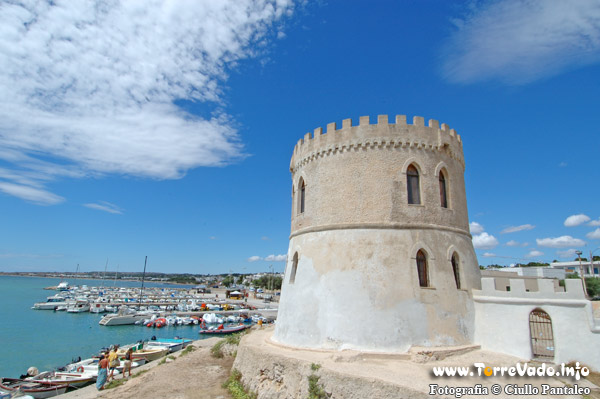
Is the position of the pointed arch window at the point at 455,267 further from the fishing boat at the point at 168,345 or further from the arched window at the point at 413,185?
the fishing boat at the point at 168,345

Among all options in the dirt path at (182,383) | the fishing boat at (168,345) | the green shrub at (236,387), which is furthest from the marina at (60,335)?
the green shrub at (236,387)

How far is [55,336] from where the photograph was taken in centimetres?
4128

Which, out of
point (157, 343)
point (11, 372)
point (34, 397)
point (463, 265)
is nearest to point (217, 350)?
point (34, 397)

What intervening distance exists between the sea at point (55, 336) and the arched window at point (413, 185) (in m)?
32.0

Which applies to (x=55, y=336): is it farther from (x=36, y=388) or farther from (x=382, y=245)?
A: (x=382, y=245)

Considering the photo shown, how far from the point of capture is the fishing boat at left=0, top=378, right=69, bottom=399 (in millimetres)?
19703

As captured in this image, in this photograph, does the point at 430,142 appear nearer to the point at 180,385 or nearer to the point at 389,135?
the point at 389,135

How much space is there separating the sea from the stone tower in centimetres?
2788

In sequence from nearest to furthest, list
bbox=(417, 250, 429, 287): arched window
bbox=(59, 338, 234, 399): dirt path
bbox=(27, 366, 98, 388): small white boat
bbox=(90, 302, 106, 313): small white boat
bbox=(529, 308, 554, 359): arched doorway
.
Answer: bbox=(417, 250, 429, 287): arched window, bbox=(59, 338, 234, 399): dirt path, bbox=(529, 308, 554, 359): arched doorway, bbox=(27, 366, 98, 388): small white boat, bbox=(90, 302, 106, 313): small white boat

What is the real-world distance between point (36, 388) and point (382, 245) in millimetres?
22189

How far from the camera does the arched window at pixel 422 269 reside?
12.4m

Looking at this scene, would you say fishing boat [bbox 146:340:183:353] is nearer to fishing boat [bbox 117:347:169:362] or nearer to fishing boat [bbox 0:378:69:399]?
fishing boat [bbox 117:347:169:362]

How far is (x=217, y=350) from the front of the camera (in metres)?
18.0

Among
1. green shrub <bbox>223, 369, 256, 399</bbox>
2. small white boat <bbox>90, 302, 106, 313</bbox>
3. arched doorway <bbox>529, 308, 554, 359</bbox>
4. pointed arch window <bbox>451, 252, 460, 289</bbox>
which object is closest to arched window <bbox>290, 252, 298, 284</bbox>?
green shrub <bbox>223, 369, 256, 399</bbox>
